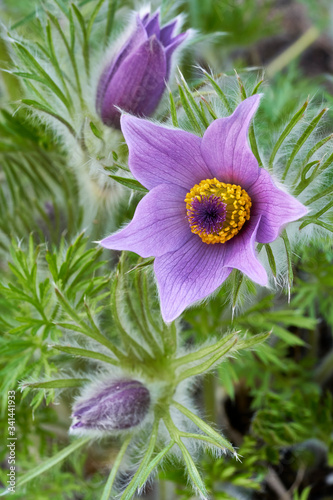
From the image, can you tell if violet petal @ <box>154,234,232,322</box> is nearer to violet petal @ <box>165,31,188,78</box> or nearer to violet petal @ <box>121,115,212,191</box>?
violet petal @ <box>121,115,212,191</box>

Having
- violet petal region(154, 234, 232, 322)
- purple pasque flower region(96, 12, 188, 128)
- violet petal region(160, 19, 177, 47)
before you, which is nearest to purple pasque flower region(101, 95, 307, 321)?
violet petal region(154, 234, 232, 322)

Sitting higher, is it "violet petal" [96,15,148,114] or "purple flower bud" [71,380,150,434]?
"violet petal" [96,15,148,114]

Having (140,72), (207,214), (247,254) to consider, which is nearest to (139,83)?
(140,72)

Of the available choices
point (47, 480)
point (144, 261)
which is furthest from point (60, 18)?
point (47, 480)

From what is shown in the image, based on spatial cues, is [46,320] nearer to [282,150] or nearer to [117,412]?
[117,412]

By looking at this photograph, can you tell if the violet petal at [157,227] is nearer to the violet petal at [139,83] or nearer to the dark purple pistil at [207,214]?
the dark purple pistil at [207,214]

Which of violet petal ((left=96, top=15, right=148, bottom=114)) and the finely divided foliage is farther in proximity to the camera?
violet petal ((left=96, top=15, right=148, bottom=114))

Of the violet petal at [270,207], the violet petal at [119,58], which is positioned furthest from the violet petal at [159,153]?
the violet petal at [119,58]
